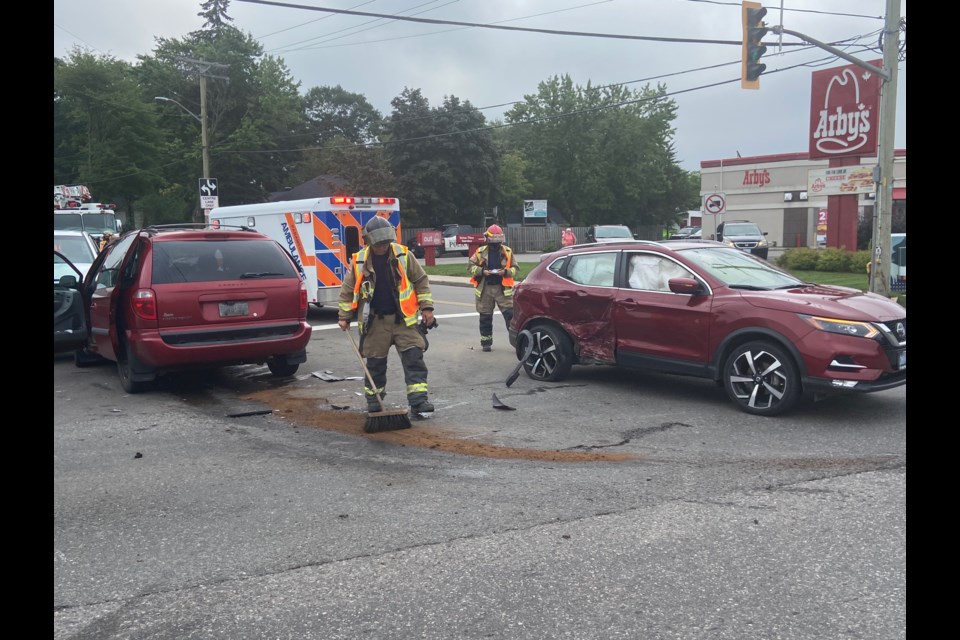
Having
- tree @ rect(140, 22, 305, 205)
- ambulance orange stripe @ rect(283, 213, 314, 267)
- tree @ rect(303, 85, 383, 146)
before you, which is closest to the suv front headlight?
ambulance orange stripe @ rect(283, 213, 314, 267)

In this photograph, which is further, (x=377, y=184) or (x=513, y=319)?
(x=377, y=184)

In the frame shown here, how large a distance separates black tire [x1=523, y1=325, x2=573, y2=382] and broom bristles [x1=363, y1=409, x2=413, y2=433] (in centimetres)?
248

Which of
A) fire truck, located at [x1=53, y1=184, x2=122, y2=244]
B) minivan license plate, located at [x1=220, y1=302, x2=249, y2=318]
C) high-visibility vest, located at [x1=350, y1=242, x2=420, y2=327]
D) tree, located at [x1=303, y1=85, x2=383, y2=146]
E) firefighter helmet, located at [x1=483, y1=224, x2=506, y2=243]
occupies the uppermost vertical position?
tree, located at [x1=303, y1=85, x2=383, y2=146]

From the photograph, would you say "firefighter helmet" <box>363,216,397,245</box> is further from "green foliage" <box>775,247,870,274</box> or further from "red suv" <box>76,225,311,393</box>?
"green foliage" <box>775,247,870,274</box>

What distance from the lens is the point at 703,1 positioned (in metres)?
18.0

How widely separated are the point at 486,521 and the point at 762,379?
11.6ft

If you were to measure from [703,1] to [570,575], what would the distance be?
16902 mm

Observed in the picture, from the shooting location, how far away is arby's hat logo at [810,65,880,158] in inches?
933

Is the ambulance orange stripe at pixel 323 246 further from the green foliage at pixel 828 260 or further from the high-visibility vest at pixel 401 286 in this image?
the green foliage at pixel 828 260

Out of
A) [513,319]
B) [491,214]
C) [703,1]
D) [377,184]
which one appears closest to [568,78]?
[491,214]

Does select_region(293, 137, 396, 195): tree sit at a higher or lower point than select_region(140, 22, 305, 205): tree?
lower
